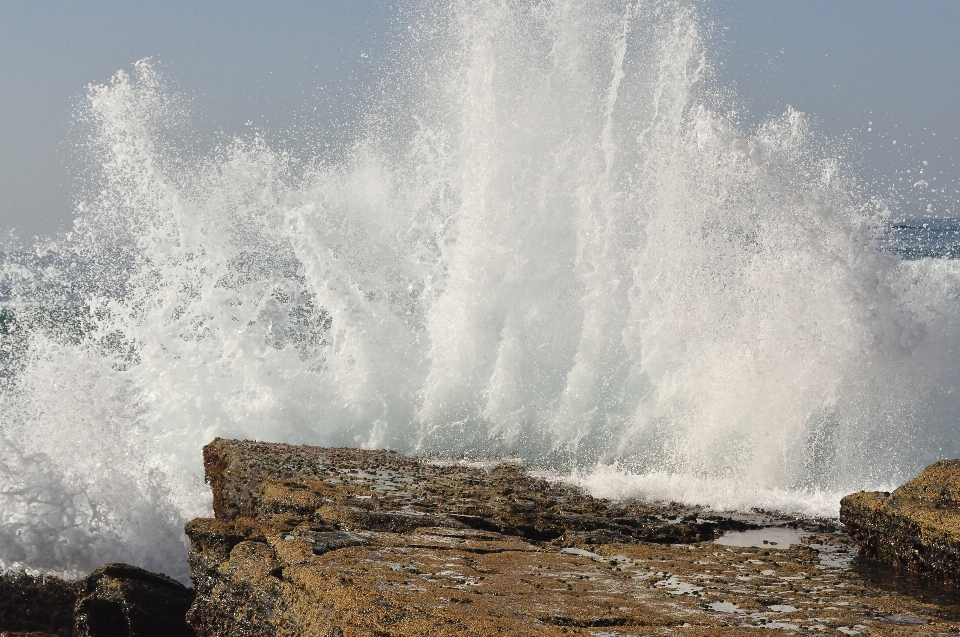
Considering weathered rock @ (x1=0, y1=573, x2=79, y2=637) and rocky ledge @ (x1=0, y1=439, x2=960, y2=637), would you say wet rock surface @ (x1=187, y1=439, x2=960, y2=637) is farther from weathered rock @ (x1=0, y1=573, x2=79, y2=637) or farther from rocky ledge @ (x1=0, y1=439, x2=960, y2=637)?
weathered rock @ (x1=0, y1=573, x2=79, y2=637)

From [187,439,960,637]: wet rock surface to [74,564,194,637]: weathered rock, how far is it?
74 cm

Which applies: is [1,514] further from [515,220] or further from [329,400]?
[515,220]

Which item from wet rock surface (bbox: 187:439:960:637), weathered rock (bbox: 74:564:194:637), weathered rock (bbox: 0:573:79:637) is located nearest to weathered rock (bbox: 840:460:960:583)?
wet rock surface (bbox: 187:439:960:637)

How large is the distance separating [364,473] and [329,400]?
6410 millimetres

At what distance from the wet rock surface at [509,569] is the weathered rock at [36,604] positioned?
170 centimetres

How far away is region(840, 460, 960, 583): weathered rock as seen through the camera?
20.0 ft

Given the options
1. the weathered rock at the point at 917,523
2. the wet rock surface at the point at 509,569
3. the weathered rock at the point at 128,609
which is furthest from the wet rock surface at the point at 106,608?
the weathered rock at the point at 917,523

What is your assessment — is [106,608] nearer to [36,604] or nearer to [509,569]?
[36,604]

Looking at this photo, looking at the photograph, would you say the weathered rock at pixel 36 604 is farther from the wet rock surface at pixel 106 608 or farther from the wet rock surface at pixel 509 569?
the wet rock surface at pixel 509 569

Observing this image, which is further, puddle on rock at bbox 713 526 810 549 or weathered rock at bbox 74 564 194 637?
puddle on rock at bbox 713 526 810 549

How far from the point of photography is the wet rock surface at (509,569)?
4.52m

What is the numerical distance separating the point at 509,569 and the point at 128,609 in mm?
3053

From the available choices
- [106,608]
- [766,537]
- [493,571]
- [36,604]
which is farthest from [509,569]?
[36,604]

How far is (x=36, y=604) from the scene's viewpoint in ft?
25.4
